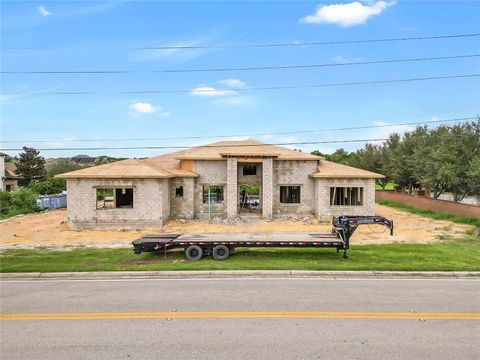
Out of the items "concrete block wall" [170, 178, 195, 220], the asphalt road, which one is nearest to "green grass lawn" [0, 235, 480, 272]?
the asphalt road

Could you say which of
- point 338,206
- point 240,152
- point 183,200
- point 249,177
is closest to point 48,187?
point 183,200

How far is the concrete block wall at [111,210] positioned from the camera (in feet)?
81.4

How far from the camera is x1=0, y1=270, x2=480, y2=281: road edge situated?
1216 cm

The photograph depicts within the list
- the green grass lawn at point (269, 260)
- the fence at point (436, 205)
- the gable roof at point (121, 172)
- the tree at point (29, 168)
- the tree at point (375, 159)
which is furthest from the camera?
the tree at point (29, 168)

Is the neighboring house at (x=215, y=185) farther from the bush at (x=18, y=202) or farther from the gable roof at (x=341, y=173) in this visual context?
the bush at (x=18, y=202)

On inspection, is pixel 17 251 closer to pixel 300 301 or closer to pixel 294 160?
pixel 300 301

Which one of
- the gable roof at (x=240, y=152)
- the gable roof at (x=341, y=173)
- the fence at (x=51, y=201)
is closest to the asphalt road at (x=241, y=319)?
the gable roof at (x=341, y=173)

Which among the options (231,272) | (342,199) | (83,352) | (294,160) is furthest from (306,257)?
(342,199)

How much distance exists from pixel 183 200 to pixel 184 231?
5.50m

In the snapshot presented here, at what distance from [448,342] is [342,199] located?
2519 cm

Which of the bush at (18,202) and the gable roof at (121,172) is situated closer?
the gable roof at (121,172)

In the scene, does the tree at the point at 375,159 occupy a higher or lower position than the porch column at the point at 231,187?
higher

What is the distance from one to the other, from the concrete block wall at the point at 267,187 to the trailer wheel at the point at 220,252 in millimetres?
14430

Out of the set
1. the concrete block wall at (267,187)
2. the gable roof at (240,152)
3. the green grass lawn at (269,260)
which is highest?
the gable roof at (240,152)
